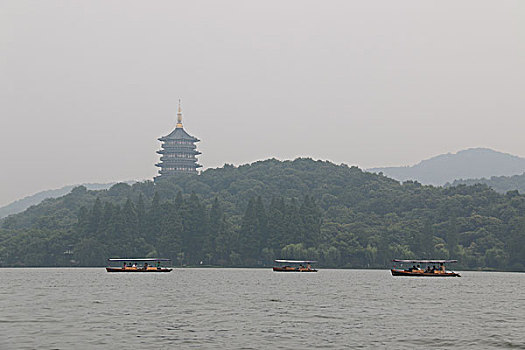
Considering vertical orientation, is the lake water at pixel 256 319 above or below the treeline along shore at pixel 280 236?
below

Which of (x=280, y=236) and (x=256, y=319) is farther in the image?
(x=280, y=236)

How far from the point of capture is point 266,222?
180 meters

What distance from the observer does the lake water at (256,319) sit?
1705 inches

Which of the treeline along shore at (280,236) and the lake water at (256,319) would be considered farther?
the treeline along shore at (280,236)

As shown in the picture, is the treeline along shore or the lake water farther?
the treeline along shore

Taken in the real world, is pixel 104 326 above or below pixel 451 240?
below

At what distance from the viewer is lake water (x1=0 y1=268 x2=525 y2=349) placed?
43.3 m

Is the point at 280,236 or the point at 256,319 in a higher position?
the point at 280,236

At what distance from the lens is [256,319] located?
54750mm

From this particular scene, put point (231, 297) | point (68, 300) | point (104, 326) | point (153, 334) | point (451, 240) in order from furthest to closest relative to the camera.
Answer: point (451, 240) < point (231, 297) < point (68, 300) < point (104, 326) < point (153, 334)

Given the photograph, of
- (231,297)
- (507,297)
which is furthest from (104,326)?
(507,297)

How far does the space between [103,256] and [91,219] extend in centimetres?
1119

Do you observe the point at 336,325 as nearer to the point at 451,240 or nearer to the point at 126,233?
the point at 451,240

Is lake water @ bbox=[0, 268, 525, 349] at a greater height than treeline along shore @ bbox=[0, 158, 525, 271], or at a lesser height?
lesser
